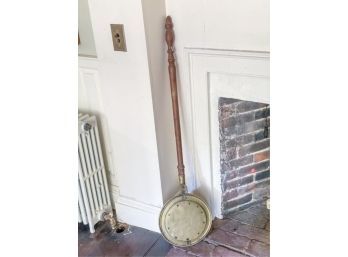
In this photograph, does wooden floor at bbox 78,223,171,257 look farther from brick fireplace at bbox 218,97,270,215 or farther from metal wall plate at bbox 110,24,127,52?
metal wall plate at bbox 110,24,127,52

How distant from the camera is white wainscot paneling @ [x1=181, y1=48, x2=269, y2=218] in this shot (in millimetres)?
1540

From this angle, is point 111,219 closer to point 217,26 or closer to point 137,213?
point 137,213

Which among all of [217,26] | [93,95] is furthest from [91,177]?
[217,26]

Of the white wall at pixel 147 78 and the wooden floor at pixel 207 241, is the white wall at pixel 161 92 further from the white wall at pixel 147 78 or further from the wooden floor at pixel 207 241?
the wooden floor at pixel 207 241

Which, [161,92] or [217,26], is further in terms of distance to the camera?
[161,92]

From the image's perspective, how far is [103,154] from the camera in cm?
204

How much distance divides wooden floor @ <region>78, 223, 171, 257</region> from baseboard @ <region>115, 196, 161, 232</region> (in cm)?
4

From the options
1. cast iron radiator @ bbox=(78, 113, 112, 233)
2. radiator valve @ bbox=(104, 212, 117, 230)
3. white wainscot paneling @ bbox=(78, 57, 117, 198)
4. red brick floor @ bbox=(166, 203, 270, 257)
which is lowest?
red brick floor @ bbox=(166, 203, 270, 257)

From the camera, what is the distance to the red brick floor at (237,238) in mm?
1819

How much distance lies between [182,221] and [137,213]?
0.28 metres

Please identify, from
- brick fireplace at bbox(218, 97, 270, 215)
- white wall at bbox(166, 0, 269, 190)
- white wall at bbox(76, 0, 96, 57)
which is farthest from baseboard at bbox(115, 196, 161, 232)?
white wall at bbox(76, 0, 96, 57)

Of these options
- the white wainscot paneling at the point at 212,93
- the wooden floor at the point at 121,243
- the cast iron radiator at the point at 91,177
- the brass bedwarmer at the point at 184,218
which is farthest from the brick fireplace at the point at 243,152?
the cast iron radiator at the point at 91,177

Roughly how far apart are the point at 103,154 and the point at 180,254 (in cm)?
67

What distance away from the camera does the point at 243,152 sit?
1926 mm
